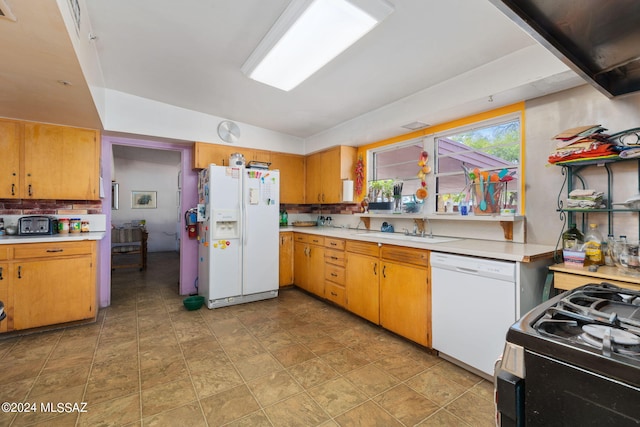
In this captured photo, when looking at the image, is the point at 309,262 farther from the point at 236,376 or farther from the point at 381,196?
the point at 236,376

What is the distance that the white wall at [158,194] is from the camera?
7.46m

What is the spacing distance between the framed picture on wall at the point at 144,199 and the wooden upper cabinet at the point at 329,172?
5265mm

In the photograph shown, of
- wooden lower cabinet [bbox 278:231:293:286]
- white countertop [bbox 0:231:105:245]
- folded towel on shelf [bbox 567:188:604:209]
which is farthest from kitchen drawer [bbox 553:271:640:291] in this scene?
white countertop [bbox 0:231:105:245]

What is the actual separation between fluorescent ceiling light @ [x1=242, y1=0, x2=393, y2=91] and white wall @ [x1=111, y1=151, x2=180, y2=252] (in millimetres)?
5687

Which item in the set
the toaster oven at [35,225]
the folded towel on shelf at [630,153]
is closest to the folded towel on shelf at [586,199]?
the folded towel on shelf at [630,153]

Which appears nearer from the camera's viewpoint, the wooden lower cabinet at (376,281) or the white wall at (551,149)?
the white wall at (551,149)

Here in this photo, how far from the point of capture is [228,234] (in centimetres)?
364

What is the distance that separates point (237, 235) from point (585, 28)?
11.4 ft

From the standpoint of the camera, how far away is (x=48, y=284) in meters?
2.84

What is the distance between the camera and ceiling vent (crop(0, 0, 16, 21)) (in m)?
1.40

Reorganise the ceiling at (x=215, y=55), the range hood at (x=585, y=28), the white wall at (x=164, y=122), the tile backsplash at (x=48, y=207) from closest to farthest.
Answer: the range hood at (x=585, y=28), the ceiling at (x=215, y=55), the tile backsplash at (x=48, y=207), the white wall at (x=164, y=122)

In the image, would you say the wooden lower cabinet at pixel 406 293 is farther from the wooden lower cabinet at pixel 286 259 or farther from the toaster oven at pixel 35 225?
the toaster oven at pixel 35 225

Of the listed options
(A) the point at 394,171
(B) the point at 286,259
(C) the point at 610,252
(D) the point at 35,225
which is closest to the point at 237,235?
(B) the point at 286,259

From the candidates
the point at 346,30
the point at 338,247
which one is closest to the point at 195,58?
the point at 346,30
